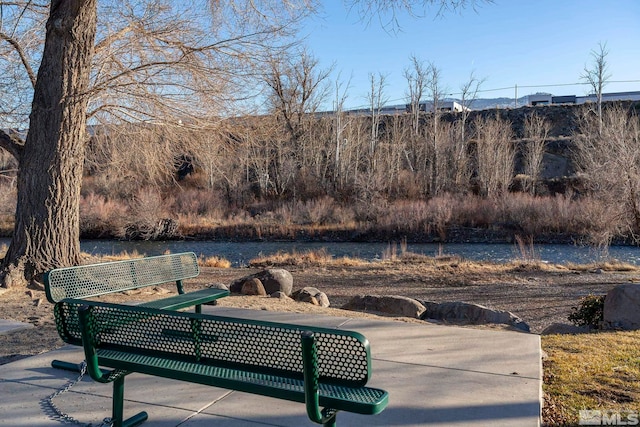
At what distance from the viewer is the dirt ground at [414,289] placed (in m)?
7.52

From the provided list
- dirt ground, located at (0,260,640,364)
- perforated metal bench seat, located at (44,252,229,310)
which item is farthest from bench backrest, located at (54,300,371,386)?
dirt ground, located at (0,260,640,364)

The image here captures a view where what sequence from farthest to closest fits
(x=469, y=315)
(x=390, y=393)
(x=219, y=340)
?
(x=469, y=315) → (x=390, y=393) → (x=219, y=340)

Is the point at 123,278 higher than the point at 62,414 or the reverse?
higher

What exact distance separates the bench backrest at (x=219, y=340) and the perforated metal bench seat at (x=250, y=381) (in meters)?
0.05

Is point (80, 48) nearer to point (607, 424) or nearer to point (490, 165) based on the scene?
point (607, 424)

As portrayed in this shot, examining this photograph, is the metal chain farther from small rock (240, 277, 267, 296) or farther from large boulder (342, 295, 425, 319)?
small rock (240, 277, 267, 296)

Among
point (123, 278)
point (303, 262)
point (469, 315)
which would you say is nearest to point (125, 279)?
point (123, 278)

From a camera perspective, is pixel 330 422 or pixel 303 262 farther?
pixel 303 262

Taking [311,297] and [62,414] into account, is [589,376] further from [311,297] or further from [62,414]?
[311,297]

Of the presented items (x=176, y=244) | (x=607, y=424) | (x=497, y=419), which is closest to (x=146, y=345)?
(x=497, y=419)

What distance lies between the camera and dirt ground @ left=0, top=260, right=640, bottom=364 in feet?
24.7

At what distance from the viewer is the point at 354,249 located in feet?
102

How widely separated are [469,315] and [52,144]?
703 cm

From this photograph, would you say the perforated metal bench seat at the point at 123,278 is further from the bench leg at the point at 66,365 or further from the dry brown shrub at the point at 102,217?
the dry brown shrub at the point at 102,217
